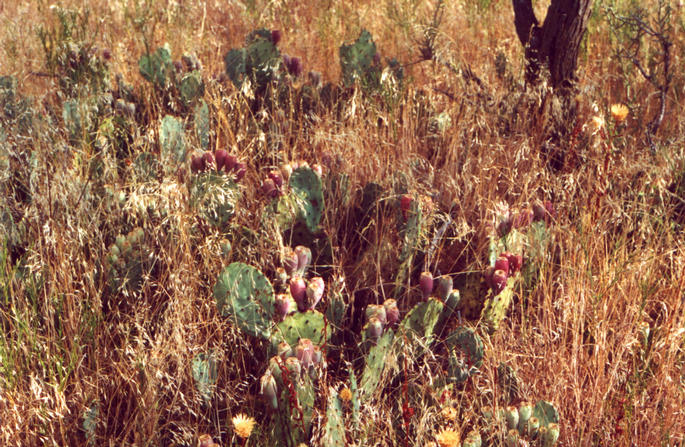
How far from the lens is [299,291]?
1842mm

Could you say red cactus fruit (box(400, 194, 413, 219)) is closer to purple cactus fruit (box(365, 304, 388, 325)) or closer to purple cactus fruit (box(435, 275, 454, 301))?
purple cactus fruit (box(435, 275, 454, 301))

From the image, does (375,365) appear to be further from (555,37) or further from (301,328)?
(555,37)

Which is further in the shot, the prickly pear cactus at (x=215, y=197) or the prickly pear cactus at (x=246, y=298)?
the prickly pear cactus at (x=215, y=197)

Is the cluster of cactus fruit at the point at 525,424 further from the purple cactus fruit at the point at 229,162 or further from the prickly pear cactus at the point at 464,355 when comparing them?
the purple cactus fruit at the point at 229,162

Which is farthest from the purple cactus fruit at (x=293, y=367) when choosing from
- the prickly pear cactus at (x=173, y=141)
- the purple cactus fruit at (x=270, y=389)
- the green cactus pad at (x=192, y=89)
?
the green cactus pad at (x=192, y=89)

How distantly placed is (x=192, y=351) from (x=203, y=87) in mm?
1423

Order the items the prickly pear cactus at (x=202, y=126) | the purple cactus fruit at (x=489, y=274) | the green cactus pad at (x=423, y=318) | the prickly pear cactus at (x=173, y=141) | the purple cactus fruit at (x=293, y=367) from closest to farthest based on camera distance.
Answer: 1. the purple cactus fruit at (x=293, y=367)
2. the green cactus pad at (x=423, y=318)
3. the purple cactus fruit at (x=489, y=274)
4. the prickly pear cactus at (x=173, y=141)
5. the prickly pear cactus at (x=202, y=126)

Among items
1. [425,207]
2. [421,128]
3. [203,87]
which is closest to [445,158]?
[421,128]

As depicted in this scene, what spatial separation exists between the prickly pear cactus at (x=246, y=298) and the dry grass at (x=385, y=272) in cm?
6

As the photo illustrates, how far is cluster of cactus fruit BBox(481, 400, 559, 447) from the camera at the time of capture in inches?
60.5

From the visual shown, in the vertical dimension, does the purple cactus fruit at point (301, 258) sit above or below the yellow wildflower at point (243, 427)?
above

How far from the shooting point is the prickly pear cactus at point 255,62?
310cm

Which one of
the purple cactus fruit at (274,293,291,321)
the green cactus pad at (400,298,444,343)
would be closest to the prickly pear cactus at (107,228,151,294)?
the purple cactus fruit at (274,293,291,321)

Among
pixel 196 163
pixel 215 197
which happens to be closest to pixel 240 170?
pixel 196 163
